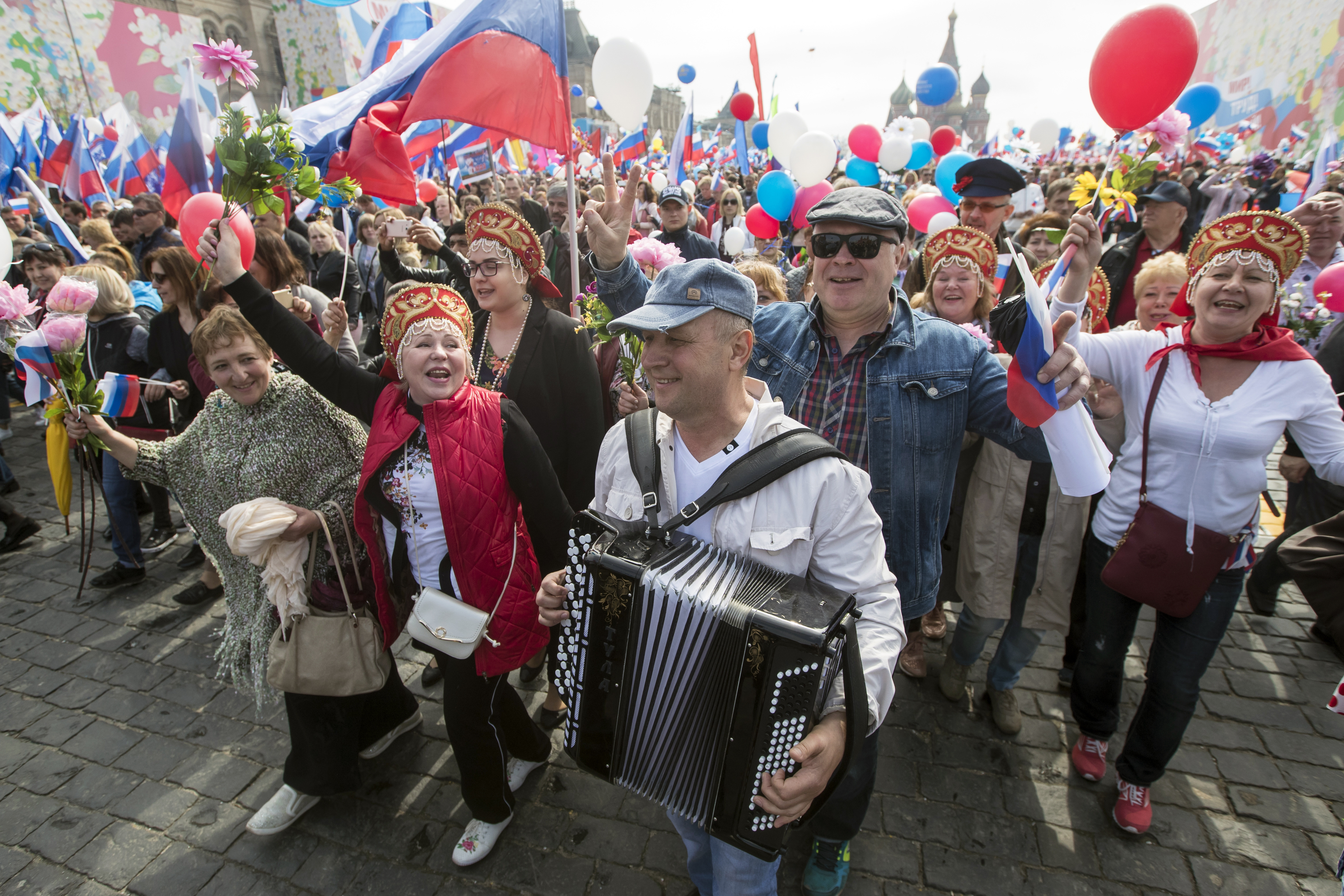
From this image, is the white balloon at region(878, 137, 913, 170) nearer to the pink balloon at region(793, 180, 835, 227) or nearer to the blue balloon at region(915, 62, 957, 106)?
the blue balloon at region(915, 62, 957, 106)

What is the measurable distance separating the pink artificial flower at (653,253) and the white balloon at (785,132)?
630 centimetres

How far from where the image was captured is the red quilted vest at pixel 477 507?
8.07ft

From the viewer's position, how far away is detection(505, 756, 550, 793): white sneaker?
308 centimetres

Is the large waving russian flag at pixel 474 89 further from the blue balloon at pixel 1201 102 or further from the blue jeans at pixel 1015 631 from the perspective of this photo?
the blue balloon at pixel 1201 102

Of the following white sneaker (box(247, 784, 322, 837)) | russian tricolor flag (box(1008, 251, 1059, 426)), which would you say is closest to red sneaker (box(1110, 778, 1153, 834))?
russian tricolor flag (box(1008, 251, 1059, 426))

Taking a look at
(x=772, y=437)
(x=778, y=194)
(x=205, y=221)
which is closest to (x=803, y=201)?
(x=778, y=194)

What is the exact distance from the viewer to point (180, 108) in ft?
15.5

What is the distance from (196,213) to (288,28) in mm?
33674

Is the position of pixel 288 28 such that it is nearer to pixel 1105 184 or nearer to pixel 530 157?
pixel 530 157

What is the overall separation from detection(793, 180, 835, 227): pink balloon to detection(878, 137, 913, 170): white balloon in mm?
2990

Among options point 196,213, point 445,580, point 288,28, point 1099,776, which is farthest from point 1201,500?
point 288,28

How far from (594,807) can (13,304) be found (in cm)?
359

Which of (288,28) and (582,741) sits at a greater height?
(288,28)

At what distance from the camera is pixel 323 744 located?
2893mm
